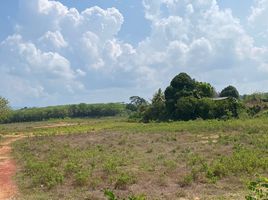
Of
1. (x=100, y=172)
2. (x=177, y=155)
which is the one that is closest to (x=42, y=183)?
(x=100, y=172)

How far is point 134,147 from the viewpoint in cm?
2375

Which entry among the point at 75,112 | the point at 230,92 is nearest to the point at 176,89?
the point at 230,92

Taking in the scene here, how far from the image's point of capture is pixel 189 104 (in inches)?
1843

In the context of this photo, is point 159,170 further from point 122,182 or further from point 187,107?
point 187,107

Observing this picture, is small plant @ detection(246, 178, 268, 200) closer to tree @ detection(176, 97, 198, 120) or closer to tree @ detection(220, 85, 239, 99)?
tree @ detection(176, 97, 198, 120)

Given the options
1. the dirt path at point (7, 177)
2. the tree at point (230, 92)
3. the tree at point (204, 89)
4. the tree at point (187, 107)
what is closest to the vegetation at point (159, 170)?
the dirt path at point (7, 177)

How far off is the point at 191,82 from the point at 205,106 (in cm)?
590

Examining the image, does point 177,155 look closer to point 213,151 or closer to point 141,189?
point 213,151

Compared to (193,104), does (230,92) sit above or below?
above

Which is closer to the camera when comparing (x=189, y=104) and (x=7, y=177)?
(x=7, y=177)

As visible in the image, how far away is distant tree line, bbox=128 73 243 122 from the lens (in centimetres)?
4584

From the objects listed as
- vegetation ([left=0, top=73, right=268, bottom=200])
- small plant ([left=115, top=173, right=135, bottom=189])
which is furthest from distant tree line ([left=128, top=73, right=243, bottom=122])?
small plant ([left=115, top=173, right=135, bottom=189])

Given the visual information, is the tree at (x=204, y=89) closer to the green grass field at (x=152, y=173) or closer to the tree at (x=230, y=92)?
the tree at (x=230, y=92)

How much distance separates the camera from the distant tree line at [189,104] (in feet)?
150
